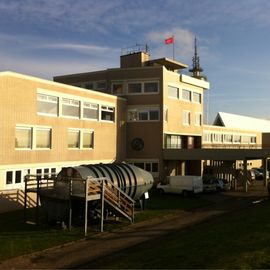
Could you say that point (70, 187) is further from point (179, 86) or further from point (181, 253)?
point (179, 86)

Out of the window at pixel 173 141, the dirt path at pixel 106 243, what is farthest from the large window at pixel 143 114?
the dirt path at pixel 106 243

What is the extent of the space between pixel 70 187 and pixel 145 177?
9.20m

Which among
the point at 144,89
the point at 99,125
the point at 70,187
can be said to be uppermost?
the point at 144,89

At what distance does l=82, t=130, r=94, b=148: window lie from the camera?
42500 mm

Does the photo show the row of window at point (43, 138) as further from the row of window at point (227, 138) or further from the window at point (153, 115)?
the row of window at point (227, 138)

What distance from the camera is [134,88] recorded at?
166 feet

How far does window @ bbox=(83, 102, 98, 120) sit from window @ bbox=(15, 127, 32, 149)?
320 inches

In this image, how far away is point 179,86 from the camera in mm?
53188

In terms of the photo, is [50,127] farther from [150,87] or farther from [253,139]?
[253,139]

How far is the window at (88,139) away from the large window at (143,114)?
7758 mm

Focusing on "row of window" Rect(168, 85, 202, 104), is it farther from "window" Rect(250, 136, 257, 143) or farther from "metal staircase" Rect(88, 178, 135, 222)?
"window" Rect(250, 136, 257, 143)

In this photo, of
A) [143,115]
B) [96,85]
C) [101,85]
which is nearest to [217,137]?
[143,115]

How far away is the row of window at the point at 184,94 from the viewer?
2036 inches

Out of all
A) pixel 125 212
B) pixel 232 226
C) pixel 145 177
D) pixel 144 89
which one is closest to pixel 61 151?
pixel 145 177
